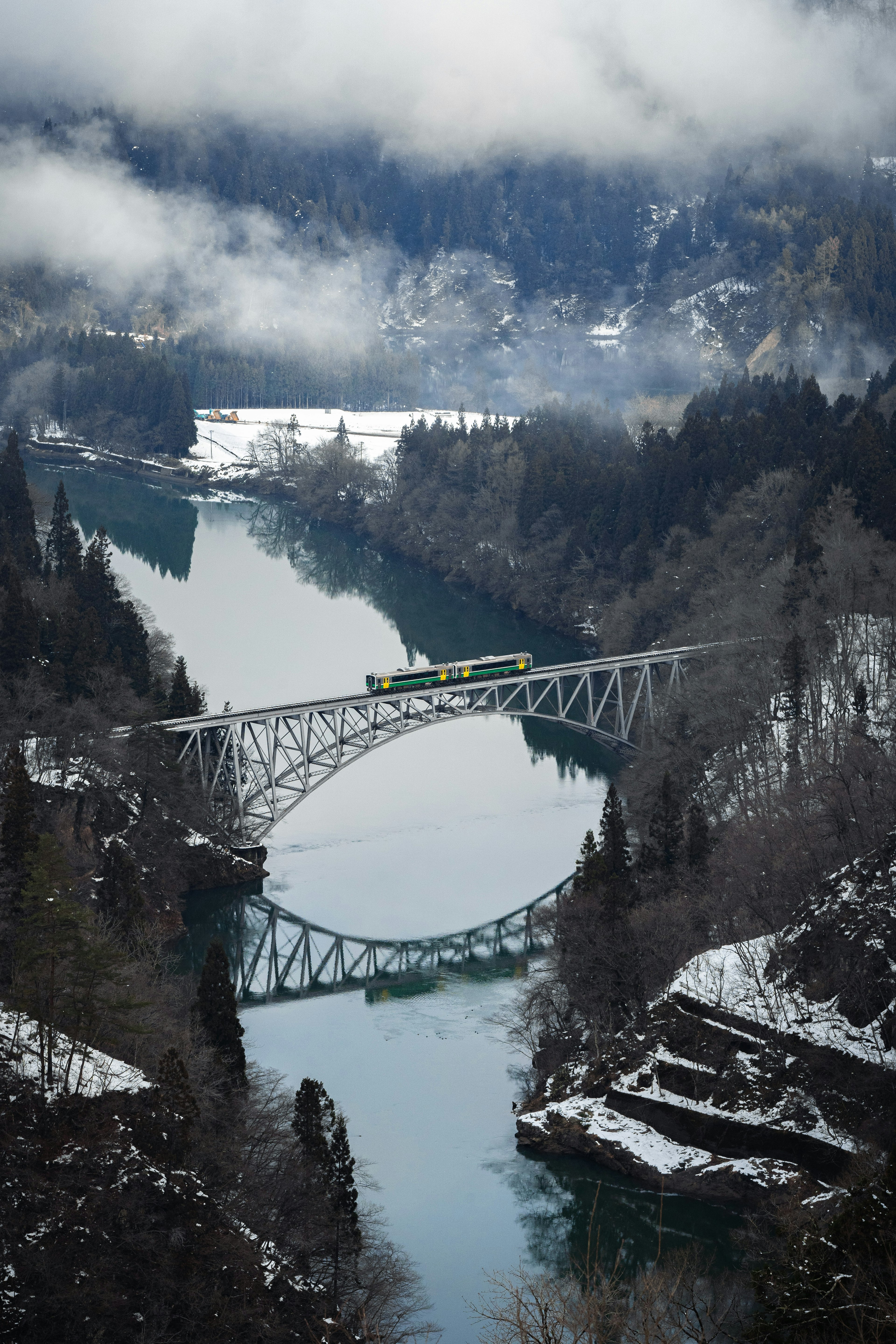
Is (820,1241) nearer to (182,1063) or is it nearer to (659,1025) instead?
(182,1063)

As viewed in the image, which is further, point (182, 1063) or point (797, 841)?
point (797, 841)

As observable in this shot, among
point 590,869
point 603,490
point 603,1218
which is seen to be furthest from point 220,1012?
point 603,490

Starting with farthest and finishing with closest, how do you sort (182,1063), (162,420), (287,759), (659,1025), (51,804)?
1. (162,420)
2. (287,759)
3. (51,804)
4. (659,1025)
5. (182,1063)

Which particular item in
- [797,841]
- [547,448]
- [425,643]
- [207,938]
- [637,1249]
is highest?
[547,448]

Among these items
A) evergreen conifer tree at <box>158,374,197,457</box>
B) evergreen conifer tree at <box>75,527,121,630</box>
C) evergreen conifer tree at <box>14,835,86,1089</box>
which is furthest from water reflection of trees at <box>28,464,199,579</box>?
evergreen conifer tree at <box>14,835,86,1089</box>

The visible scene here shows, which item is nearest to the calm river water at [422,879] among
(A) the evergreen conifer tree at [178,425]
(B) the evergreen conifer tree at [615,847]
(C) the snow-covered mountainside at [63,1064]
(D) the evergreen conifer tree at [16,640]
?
(B) the evergreen conifer tree at [615,847]

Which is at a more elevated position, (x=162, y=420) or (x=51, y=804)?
(x=162, y=420)

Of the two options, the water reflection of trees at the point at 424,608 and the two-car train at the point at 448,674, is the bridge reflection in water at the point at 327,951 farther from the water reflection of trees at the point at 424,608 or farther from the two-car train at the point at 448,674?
the water reflection of trees at the point at 424,608

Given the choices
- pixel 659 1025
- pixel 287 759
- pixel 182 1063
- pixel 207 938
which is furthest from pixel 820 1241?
pixel 287 759
